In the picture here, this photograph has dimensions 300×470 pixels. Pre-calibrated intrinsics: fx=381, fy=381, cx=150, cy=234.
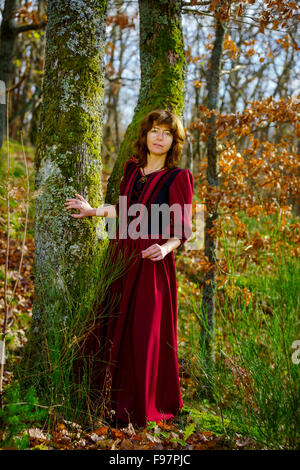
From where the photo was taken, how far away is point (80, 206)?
2.66m

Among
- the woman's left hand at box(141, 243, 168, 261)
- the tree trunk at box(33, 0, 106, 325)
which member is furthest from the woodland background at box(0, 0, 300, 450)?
the woman's left hand at box(141, 243, 168, 261)

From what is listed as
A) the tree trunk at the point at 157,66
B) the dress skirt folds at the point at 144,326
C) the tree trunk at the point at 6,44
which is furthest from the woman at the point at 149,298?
the tree trunk at the point at 6,44

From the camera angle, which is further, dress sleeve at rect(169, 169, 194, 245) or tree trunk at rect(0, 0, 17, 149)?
tree trunk at rect(0, 0, 17, 149)

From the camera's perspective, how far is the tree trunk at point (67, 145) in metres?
2.69

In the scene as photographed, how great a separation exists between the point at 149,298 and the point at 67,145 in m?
1.23

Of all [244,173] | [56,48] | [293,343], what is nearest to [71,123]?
[56,48]

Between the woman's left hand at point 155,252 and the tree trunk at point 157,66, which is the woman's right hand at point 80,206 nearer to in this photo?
the woman's left hand at point 155,252

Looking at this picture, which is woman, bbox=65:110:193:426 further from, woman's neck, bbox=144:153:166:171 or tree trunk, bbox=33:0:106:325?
tree trunk, bbox=33:0:106:325

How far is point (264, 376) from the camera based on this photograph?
76.6 inches

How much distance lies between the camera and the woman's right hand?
2.66 meters

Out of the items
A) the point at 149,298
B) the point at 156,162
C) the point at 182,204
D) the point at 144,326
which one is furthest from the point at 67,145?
the point at 144,326

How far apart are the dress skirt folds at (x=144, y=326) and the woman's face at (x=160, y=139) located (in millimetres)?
166
